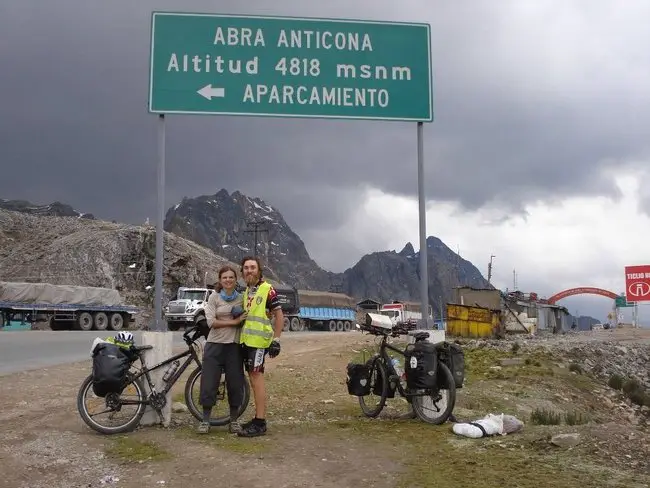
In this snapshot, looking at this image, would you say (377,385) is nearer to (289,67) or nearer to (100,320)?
(289,67)

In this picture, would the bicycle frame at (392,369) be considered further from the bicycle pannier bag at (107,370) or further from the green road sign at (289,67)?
the bicycle pannier bag at (107,370)

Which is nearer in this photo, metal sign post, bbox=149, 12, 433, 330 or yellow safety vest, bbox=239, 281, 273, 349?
yellow safety vest, bbox=239, 281, 273, 349

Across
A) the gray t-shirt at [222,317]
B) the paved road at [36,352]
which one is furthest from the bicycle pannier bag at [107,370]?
the paved road at [36,352]

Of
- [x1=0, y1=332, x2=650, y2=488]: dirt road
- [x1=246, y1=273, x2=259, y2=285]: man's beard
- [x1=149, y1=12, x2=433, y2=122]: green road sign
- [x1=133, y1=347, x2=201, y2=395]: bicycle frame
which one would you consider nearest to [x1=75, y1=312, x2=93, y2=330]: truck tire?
[x1=0, y1=332, x2=650, y2=488]: dirt road

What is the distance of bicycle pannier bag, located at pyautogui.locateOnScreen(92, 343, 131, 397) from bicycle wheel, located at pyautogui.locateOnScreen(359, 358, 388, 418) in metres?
2.97

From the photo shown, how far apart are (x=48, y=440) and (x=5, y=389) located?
444 cm

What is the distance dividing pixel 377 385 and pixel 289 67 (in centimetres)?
410

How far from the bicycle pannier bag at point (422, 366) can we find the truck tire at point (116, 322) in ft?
107

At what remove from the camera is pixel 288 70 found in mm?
7898

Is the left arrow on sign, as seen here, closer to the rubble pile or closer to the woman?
the woman

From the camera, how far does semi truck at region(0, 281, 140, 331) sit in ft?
106

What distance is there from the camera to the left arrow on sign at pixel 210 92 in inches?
302

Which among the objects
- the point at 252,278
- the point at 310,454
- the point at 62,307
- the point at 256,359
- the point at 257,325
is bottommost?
the point at 310,454

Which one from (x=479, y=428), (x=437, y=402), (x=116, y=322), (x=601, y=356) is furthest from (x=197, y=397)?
(x=116, y=322)
